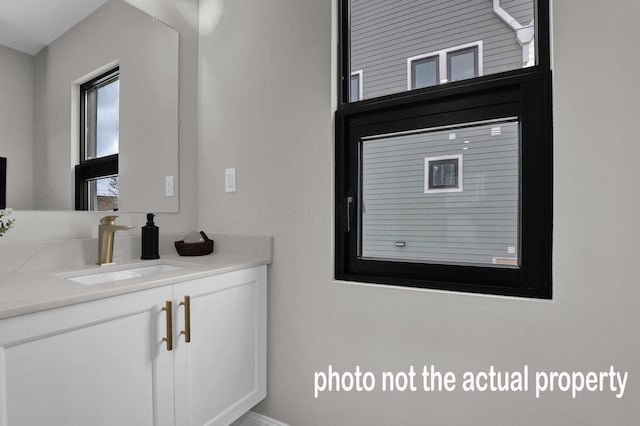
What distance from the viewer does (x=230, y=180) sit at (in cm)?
181

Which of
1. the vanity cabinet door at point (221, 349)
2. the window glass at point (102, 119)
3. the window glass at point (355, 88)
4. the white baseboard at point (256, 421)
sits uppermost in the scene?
the window glass at point (355, 88)

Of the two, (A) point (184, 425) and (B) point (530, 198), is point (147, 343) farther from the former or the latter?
(B) point (530, 198)

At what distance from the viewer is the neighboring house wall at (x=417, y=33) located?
1233 mm

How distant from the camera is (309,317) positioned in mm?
1570

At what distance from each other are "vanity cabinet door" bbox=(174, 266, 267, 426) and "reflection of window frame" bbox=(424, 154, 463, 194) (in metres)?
0.86

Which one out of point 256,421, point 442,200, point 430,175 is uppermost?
point 430,175

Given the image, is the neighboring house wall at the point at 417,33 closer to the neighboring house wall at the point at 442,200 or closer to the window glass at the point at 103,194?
the neighboring house wall at the point at 442,200

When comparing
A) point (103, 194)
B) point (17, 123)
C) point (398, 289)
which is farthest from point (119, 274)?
point (398, 289)

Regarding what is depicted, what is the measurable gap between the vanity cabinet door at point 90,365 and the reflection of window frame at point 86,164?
64 cm

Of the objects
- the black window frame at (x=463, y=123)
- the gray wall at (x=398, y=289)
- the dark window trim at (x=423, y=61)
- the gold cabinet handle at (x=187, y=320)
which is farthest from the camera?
the dark window trim at (x=423, y=61)

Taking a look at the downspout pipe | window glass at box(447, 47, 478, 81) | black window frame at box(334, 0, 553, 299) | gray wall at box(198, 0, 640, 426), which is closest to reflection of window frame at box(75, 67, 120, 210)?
gray wall at box(198, 0, 640, 426)

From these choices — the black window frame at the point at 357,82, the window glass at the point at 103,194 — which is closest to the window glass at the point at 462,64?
the black window frame at the point at 357,82

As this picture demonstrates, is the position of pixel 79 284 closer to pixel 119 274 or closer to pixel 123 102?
pixel 119 274

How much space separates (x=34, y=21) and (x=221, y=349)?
4.86 feet
